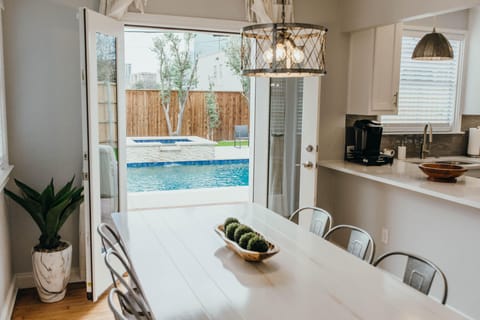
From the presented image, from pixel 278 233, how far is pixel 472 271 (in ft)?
4.60

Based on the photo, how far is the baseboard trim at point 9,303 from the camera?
2.95m

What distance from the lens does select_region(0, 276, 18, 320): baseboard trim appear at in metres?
2.95

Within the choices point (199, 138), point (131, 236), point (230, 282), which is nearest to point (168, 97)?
point (199, 138)

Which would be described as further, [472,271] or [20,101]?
[20,101]

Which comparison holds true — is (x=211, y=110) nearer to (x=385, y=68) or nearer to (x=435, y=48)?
(x=385, y=68)

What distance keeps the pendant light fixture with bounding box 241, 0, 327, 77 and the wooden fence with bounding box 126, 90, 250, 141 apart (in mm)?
8840

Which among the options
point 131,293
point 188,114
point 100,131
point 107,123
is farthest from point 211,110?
point 131,293

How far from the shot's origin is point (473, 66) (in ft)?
16.4

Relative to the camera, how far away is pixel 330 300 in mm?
1694

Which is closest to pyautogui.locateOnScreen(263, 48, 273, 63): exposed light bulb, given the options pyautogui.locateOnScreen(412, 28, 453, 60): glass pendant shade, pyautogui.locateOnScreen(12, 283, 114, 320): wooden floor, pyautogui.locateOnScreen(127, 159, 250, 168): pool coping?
pyautogui.locateOnScreen(12, 283, 114, 320): wooden floor

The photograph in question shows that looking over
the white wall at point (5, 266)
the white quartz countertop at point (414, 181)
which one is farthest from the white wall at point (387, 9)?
the white wall at point (5, 266)

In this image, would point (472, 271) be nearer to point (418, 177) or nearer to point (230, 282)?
point (418, 177)

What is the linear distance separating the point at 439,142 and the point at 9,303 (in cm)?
446

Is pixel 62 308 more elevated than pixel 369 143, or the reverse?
pixel 369 143
